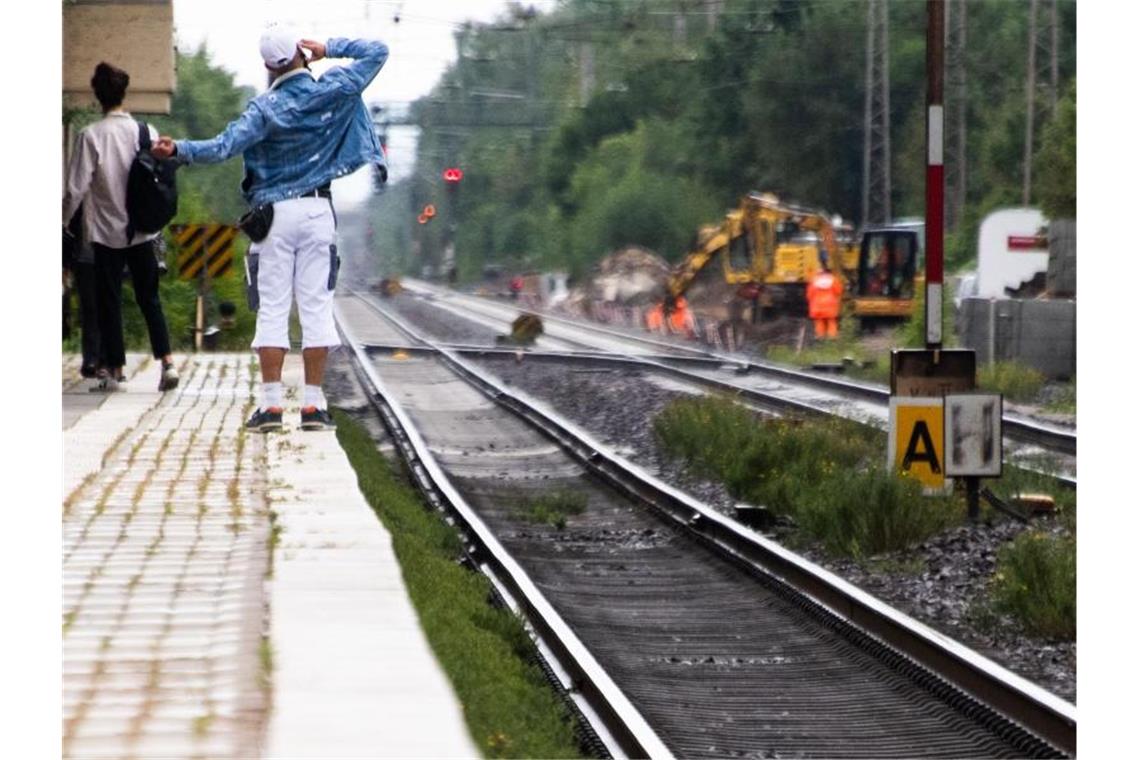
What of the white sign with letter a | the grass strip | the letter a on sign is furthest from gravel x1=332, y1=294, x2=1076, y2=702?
the grass strip

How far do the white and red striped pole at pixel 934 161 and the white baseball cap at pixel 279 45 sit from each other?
13.8ft

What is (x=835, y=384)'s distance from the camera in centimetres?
2361

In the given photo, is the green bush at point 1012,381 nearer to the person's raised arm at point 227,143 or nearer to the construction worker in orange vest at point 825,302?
the construction worker in orange vest at point 825,302

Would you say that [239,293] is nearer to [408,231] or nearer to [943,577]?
[943,577]

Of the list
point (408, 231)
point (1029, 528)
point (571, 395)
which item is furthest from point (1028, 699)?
point (408, 231)

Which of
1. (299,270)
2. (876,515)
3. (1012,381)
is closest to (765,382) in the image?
(1012,381)

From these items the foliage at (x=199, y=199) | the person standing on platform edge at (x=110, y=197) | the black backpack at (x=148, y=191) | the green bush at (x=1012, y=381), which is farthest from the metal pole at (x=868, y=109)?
the black backpack at (x=148, y=191)

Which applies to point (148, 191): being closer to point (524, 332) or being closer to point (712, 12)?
point (524, 332)

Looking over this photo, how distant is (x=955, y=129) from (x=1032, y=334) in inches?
938

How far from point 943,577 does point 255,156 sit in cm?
369

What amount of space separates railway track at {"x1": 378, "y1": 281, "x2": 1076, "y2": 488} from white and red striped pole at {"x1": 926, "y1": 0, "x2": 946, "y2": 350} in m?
1.25

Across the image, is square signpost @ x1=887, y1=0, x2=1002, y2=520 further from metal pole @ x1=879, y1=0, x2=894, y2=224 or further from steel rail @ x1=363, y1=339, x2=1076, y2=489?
metal pole @ x1=879, y1=0, x2=894, y2=224

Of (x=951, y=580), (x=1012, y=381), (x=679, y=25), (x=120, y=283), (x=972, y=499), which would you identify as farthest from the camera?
(x=679, y=25)

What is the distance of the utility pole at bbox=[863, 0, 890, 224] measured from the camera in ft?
141
